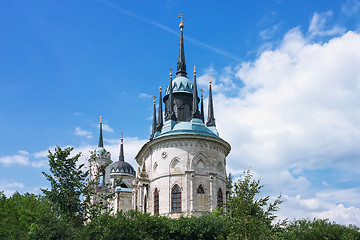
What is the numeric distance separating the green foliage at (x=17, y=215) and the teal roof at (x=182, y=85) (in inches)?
784

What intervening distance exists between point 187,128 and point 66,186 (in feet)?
59.4

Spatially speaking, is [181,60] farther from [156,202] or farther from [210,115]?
[156,202]

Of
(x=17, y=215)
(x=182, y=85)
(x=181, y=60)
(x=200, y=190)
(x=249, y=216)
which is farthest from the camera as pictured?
(x=181, y=60)

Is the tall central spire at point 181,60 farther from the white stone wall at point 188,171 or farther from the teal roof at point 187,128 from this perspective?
the white stone wall at point 188,171

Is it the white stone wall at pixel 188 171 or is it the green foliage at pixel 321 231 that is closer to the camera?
the green foliage at pixel 321 231

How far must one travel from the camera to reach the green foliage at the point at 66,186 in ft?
87.1

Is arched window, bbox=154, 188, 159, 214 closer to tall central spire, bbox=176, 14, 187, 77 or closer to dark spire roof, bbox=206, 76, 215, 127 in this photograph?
dark spire roof, bbox=206, 76, 215, 127

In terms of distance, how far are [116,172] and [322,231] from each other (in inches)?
1564

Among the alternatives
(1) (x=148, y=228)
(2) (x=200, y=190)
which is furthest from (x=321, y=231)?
(1) (x=148, y=228)

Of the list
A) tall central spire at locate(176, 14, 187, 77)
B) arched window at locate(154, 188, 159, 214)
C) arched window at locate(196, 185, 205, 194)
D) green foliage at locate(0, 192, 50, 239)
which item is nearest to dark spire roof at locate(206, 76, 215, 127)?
tall central spire at locate(176, 14, 187, 77)

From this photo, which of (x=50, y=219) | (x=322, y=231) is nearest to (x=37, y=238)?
(x=50, y=219)

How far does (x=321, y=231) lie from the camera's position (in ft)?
115

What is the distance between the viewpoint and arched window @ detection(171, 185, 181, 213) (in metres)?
40.8

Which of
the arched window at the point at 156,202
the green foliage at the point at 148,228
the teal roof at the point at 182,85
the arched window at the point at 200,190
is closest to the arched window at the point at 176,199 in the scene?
the arched window at the point at 200,190
